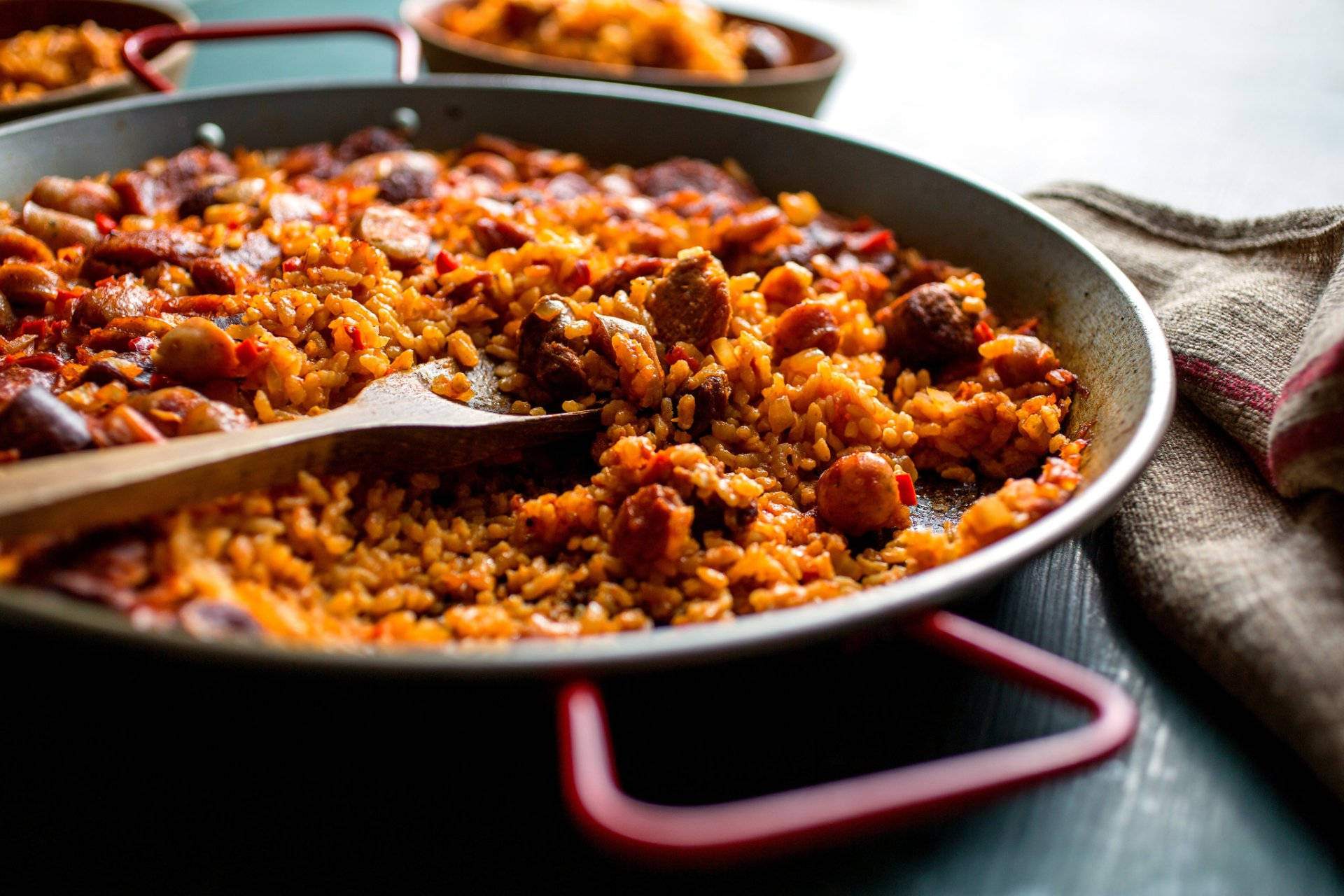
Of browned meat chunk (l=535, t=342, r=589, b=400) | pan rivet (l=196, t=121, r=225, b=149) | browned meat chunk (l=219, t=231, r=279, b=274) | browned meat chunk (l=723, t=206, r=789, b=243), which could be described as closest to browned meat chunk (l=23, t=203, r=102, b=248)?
browned meat chunk (l=219, t=231, r=279, b=274)

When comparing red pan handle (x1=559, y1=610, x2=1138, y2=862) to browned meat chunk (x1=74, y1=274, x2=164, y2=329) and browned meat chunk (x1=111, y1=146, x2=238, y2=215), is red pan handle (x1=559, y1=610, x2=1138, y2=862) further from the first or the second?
browned meat chunk (x1=111, y1=146, x2=238, y2=215)

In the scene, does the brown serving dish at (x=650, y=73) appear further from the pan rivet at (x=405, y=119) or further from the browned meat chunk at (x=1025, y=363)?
the browned meat chunk at (x=1025, y=363)

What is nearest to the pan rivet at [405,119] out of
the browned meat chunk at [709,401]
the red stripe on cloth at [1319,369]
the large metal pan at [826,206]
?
the large metal pan at [826,206]

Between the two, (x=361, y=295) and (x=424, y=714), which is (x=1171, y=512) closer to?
(x=424, y=714)

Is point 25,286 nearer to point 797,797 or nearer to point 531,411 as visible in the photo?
point 531,411

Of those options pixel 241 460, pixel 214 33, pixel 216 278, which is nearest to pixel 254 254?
pixel 216 278
